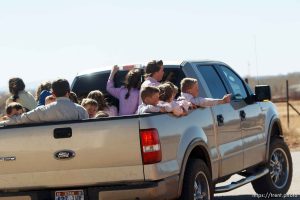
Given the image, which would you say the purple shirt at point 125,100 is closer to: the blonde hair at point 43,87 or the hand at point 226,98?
the blonde hair at point 43,87

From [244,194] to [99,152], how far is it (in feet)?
15.9

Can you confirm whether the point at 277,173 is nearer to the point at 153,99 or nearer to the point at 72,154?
the point at 153,99

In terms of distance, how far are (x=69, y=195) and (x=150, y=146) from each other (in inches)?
37.0

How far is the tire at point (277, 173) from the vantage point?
11625 millimetres

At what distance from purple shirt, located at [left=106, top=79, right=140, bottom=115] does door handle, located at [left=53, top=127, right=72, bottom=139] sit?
7.63 ft


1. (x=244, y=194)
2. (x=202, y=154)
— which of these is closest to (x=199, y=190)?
(x=202, y=154)

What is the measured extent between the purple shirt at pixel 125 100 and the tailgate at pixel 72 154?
90.5 inches

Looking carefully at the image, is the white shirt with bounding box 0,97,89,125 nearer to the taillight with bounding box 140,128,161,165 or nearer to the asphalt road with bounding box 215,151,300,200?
the taillight with bounding box 140,128,161,165

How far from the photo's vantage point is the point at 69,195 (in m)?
8.02

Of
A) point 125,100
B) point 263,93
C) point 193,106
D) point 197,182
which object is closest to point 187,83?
point 193,106

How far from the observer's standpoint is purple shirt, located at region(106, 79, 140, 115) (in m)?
10.2

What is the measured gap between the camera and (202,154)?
9.20 m

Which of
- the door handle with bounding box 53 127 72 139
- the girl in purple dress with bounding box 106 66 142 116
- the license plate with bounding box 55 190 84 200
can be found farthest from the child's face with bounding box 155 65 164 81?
the license plate with bounding box 55 190 84 200

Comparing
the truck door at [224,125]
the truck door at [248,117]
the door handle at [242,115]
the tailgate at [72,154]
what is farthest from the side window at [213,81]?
the tailgate at [72,154]
